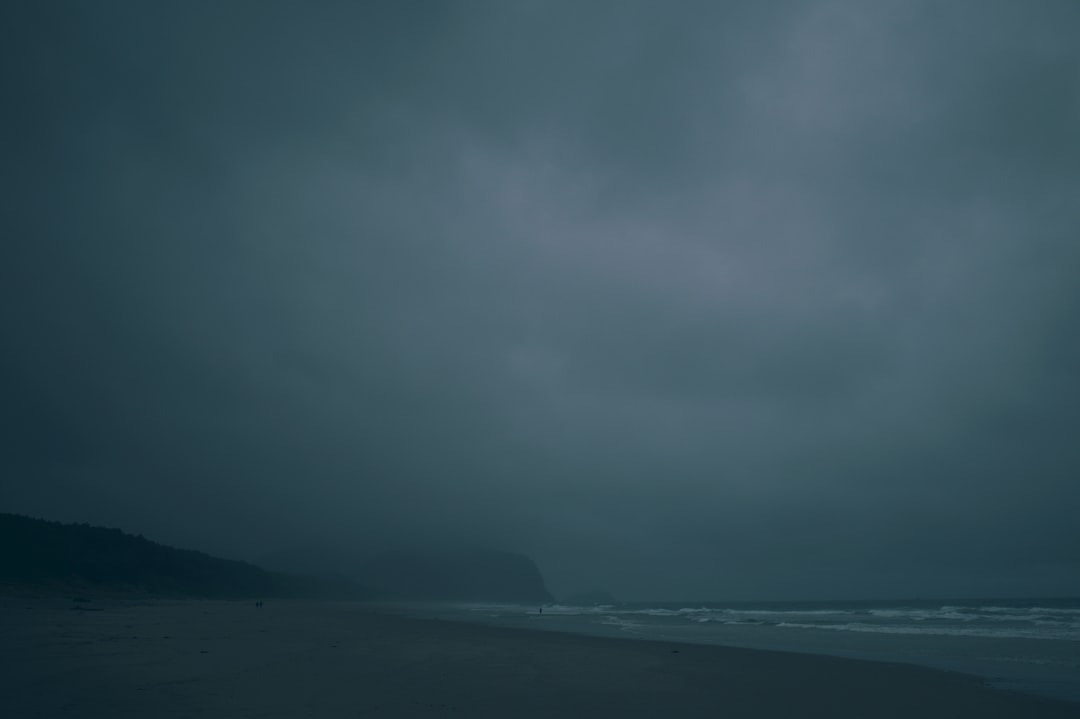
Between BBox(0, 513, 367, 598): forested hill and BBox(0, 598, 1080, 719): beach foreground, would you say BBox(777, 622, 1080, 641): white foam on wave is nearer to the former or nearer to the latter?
BBox(0, 598, 1080, 719): beach foreground

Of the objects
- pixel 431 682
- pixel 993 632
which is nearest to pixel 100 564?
pixel 431 682

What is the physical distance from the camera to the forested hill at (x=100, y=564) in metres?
67.6

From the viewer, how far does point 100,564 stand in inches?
3162

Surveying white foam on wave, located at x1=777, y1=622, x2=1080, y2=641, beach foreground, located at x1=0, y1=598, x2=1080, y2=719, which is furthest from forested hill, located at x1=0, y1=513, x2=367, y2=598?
white foam on wave, located at x1=777, y1=622, x2=1080, y2=641

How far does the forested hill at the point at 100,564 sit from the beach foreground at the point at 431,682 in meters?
52.7

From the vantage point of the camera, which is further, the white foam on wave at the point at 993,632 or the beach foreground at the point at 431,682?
the white foam on wave at the point at 993,632

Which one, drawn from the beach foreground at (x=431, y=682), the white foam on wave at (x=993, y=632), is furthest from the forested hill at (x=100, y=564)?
the white foam on wave at (x=993, y=632)

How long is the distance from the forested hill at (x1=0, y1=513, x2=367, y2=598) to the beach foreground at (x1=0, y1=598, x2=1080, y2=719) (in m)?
52.7

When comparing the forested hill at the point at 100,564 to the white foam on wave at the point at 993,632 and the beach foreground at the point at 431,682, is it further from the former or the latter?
the white foam on wave at the point at 993,632

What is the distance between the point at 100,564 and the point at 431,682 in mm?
86452

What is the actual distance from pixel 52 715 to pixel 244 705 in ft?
8.70

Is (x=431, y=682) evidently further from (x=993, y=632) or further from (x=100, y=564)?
(x=100, y=564)

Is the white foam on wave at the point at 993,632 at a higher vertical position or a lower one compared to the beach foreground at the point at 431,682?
lower

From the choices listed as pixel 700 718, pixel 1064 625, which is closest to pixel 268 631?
pixel 700 718
